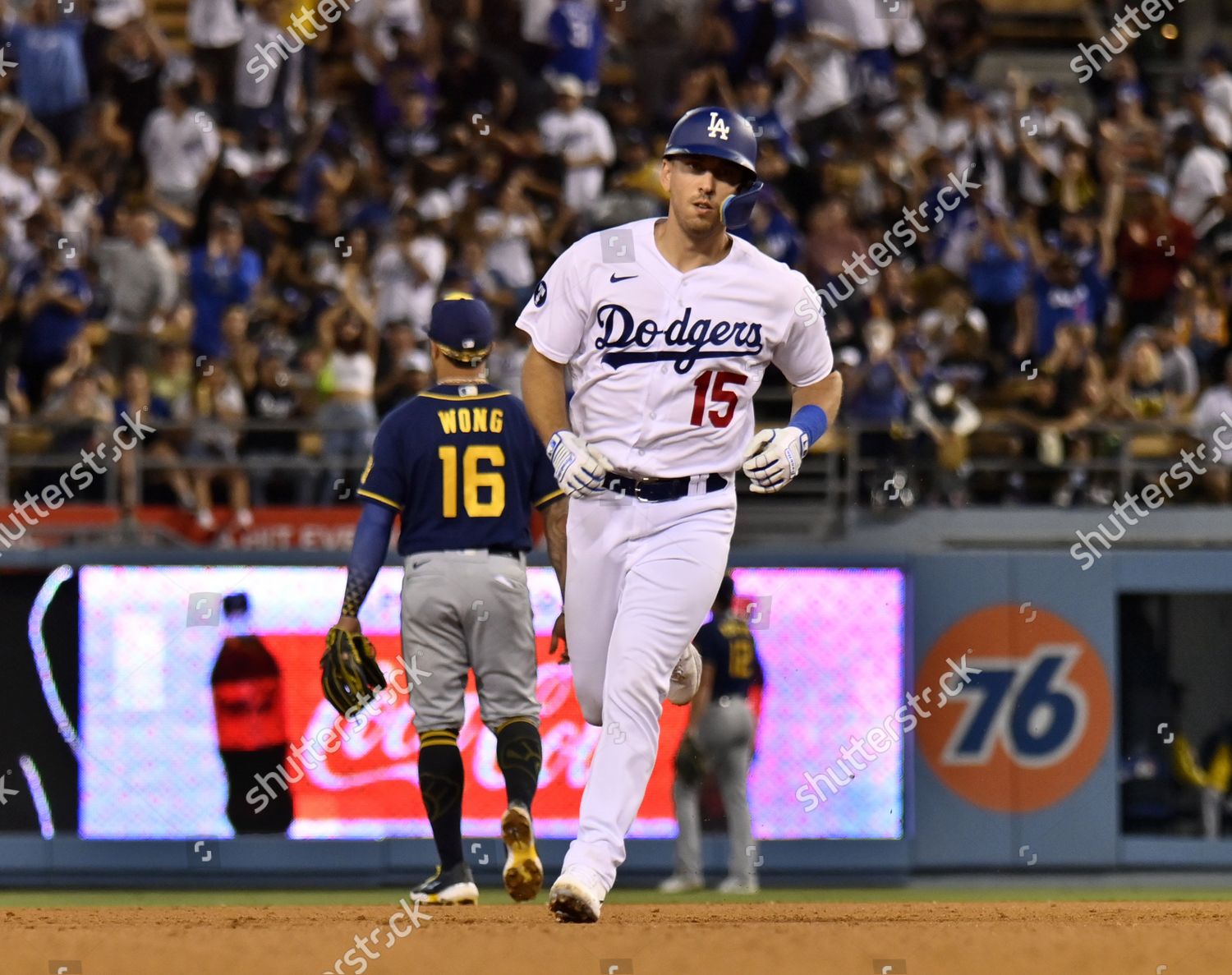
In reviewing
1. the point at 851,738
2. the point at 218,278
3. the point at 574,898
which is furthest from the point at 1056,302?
the point at 574,898

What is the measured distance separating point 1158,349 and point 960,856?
4294mm

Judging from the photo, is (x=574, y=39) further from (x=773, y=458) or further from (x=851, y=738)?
(x=773, y=458)

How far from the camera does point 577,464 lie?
5.52m

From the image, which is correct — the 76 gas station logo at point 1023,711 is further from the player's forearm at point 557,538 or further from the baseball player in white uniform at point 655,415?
the baseball player in white uniform at point 655,415

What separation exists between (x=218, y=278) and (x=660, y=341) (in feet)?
28.0

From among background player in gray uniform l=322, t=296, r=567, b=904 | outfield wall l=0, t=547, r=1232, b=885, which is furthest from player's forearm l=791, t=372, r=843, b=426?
outfield wall l=0, t=547, r=1232, b=885

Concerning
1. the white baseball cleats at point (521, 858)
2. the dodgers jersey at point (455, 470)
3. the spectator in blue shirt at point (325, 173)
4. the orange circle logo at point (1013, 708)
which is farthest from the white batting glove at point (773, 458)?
the spectator in blue shirt at point (325, 173)

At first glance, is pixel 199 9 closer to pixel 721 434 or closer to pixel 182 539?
pixel 182 539

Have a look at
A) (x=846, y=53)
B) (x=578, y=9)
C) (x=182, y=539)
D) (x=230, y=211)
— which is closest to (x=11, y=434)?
(x=182, y=539)

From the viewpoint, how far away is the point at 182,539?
11969 mm

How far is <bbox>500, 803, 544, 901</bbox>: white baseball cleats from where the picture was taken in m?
6.35

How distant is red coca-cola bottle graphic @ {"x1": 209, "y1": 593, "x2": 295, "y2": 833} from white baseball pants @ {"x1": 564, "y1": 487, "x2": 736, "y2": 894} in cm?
567

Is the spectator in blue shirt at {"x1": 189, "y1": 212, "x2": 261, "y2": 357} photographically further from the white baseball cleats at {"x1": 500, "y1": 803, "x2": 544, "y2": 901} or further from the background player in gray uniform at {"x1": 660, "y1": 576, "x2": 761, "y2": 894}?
the white baseball cleats at {"x1": 500, "y1": 803, "x2": 544, "y2": 901}

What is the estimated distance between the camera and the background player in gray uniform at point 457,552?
715 centimetres
